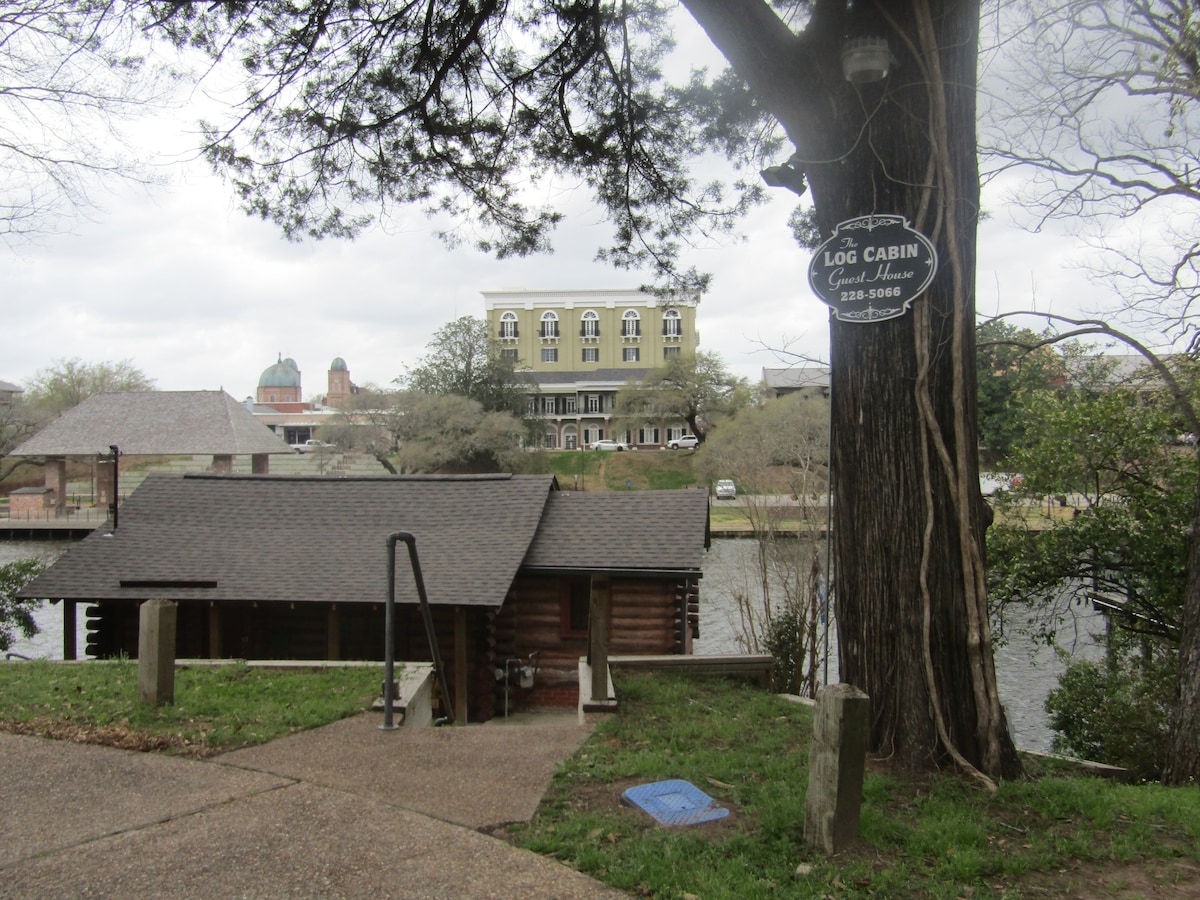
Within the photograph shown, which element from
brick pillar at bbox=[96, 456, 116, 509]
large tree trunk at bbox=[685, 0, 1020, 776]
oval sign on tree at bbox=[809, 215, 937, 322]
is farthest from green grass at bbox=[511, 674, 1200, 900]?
brick pillar at bbox=[96, 456, 116, 509]

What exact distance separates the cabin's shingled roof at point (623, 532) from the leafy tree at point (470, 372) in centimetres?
3960

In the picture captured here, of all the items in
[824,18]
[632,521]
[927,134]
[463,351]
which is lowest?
[632,521]

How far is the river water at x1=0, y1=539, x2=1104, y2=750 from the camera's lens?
637 inches

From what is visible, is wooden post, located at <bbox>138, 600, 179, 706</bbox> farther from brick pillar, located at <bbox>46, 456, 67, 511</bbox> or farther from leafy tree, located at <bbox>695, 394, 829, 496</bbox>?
brick pillar, located at <bbox>46, 456, 67, 511</bbox>

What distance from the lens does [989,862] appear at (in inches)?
151

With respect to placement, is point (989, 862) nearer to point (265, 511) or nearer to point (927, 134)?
point (927, 134)

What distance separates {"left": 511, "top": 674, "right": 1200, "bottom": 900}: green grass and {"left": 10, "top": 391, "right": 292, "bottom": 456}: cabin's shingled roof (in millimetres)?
45546

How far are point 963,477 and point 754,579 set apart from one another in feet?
76.3

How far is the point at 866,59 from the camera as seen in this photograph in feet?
16.1

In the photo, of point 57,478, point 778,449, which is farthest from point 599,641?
point 57,478

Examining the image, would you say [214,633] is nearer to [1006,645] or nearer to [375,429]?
[1006,645]

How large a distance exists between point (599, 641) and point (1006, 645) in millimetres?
8004

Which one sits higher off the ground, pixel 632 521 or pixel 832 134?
pixel 832 134

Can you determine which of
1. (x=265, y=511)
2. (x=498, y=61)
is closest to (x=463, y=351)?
(x=265, y=511)
